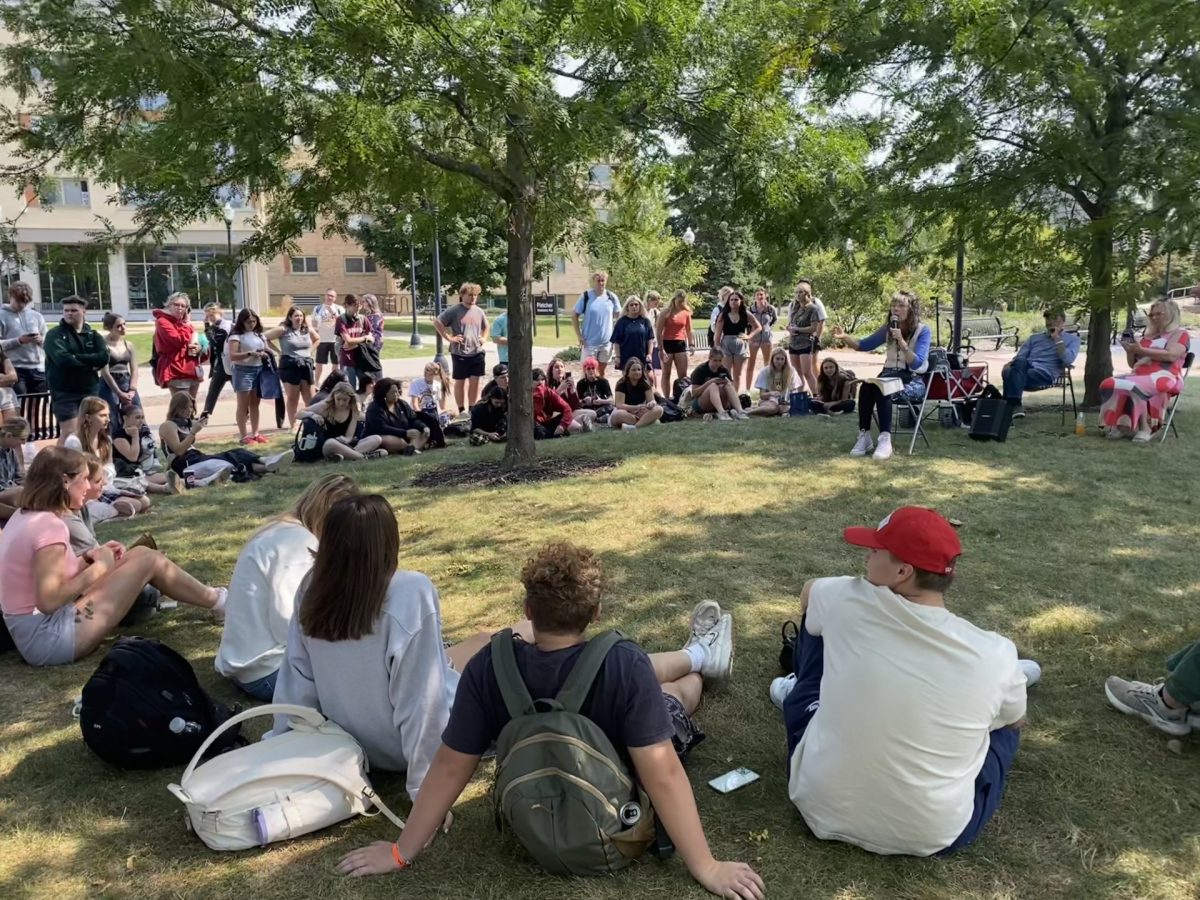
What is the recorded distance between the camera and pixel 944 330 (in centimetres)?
2864

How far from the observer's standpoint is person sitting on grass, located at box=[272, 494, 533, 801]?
3.03m

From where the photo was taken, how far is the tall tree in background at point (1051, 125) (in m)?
9.18

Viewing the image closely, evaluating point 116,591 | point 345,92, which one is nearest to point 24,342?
point 345,92

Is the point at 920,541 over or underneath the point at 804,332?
underneath

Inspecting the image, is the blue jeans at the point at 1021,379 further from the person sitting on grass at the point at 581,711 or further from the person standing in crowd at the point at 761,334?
the person sitting on grass at the point at 581,711

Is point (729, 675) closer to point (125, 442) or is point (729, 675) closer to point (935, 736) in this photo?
point (935, 736)

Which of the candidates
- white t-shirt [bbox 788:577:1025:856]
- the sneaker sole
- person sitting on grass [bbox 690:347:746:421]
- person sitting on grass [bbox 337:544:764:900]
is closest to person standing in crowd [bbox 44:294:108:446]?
person sitting on grass [bbox 690:347:746:421]

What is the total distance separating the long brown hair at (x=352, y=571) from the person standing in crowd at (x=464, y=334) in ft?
31.8

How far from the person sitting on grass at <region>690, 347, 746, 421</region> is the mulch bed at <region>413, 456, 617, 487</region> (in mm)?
3512

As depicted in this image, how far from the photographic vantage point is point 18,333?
10523 millimetres

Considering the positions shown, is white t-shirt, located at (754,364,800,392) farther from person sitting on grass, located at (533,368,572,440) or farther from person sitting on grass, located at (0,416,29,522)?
person sitting on grass, located at (0,416,29,522)

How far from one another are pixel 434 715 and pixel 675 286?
33.4m

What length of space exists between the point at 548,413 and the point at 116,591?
6957 millimetres

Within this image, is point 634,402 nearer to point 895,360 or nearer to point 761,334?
point 895,360
